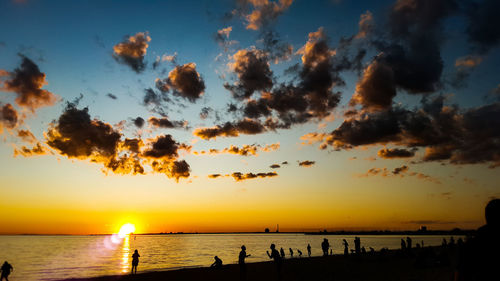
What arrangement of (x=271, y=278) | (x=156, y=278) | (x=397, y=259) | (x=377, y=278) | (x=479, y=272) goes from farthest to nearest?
(x=397, y=259)
(x=156, y=278)
(x=271, y=278)
(x=377, y=278)
(x=479, y=272)

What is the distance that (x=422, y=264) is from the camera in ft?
80.8

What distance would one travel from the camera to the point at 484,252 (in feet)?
9.58

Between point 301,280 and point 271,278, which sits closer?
point 301,280

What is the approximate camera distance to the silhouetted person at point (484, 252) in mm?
2906

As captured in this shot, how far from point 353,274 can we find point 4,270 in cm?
2671

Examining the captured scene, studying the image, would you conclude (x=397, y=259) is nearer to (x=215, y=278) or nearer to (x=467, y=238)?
(x=215, y=278)

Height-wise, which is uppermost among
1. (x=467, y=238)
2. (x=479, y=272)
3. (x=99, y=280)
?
(x=467, y=238)

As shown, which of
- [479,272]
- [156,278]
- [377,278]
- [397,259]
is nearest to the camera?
[479,272]

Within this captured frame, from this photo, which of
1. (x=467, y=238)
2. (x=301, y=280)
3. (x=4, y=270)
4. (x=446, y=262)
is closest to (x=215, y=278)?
(x=301, y=280)

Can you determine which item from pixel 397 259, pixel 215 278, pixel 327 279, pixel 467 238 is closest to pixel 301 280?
pixel 327 279

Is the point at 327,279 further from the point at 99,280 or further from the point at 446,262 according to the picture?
the point at 99,280

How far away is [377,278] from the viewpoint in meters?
21.1

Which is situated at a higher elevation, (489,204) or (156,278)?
(489,204)

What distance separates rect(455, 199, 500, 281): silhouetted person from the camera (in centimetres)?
291
